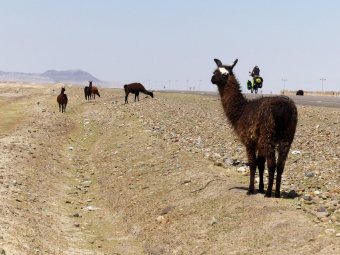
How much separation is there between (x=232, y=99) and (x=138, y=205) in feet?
13.4

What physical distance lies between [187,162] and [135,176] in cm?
185

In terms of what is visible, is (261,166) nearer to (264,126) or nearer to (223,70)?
(264,126)

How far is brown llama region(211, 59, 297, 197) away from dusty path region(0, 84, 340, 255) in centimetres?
86

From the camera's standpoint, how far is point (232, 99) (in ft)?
45.2

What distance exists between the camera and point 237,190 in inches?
530

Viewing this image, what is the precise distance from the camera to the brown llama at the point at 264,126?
12.1 metres

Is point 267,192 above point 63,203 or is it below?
above

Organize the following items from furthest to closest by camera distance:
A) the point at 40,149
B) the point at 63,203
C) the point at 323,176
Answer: the point at 40,149, the point at 63,203, the point at 323,176

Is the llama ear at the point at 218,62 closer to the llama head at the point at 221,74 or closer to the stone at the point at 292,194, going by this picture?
the llama head at the point at 221,74

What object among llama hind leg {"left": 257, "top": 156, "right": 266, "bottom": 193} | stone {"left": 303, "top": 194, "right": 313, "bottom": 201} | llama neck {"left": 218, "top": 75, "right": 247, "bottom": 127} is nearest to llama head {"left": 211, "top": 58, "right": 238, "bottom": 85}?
llama neck {"left": 218, "top": 75, "right": 247, "bottom": 127}

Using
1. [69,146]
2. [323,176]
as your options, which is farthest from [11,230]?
[69,146]

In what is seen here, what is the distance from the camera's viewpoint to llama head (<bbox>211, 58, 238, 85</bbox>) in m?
13.9

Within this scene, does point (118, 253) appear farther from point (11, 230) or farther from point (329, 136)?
point (329, 136)

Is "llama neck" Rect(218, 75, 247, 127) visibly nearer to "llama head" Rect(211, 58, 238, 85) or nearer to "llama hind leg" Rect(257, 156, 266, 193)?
"llama head" Rect(211, 58, 238, 85)
